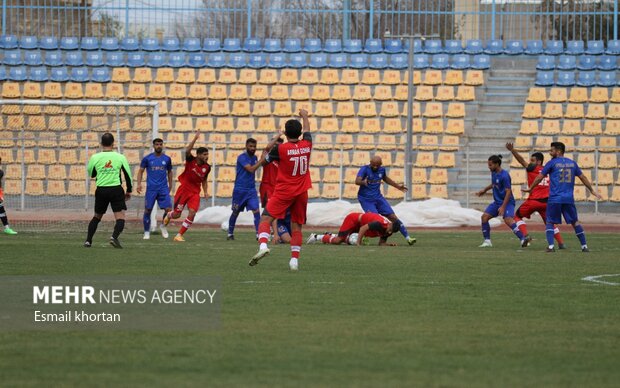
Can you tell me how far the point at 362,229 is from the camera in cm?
2105

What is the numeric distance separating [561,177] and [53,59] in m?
21.5

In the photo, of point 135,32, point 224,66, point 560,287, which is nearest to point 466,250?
point 560,287

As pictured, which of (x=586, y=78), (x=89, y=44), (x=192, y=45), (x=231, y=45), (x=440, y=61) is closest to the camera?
(x=586, y=78)

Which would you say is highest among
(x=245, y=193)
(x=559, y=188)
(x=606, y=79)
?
(x=606, y=79)

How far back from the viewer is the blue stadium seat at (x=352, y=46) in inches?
1420

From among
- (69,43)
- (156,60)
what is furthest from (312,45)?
(69,43)

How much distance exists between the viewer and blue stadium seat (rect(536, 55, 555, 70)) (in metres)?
35.6

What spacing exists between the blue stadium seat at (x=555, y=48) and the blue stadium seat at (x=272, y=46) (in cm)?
874

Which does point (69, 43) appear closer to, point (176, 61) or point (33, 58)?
point (33, 58)

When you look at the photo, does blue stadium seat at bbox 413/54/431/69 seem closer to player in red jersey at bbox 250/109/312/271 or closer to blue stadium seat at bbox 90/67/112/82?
blue stadium seat at bbox 90/67/112/82

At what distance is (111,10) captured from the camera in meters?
38.1

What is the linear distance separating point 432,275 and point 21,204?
19578 mm

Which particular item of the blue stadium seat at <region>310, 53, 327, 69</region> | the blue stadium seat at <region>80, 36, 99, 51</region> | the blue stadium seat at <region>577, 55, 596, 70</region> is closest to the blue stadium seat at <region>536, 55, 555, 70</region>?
the blue stadium seat at <region>577, 55, 596, 70</region>

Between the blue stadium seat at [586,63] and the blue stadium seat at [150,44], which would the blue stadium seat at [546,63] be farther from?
the blue stadium seat at [150,44]
